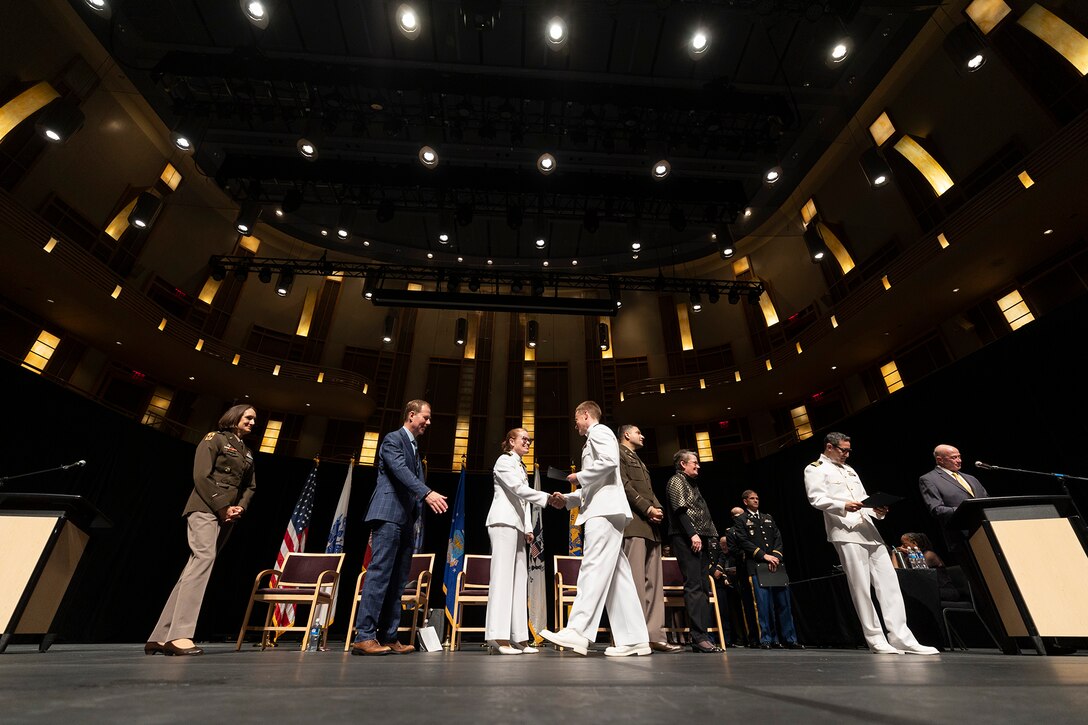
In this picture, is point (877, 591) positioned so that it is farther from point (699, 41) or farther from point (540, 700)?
point (699, 41)

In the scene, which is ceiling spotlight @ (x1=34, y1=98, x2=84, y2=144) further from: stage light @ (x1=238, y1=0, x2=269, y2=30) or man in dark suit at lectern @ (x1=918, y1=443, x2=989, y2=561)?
man in dark suit at lectern @ (x1=918, y1=443, x2=989, y2=561)

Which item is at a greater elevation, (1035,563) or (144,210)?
(144,210)

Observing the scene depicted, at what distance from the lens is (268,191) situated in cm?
1108

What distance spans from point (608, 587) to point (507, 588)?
83 centimetres

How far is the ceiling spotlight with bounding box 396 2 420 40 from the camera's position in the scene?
230 inches

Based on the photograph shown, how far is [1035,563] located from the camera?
289 centimetres

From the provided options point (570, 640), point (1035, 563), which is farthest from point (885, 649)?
point (570, 640)

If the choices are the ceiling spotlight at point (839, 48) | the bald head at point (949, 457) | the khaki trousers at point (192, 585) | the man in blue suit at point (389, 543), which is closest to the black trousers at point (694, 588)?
the bald head at point (949, 457)

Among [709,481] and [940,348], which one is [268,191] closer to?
[709,481]

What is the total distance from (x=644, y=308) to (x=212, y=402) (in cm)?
1113

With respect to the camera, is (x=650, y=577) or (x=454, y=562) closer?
(x=650, y=577)

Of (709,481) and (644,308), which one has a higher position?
(644,308)

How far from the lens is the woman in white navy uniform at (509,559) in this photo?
3.17m

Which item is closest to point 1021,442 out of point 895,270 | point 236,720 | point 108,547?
point 895,270
